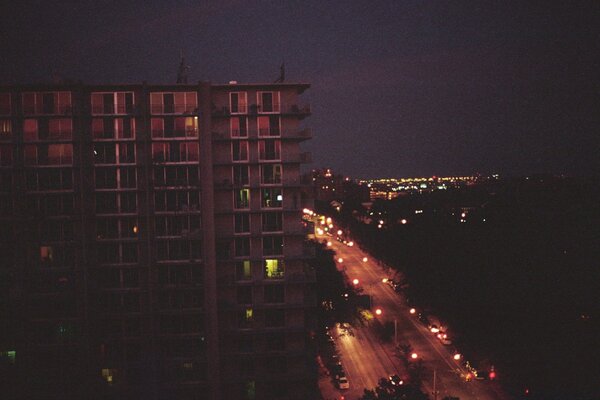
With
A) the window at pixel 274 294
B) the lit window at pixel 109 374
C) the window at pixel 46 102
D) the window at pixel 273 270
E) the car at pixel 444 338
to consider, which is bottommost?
the car at pixel 444 338

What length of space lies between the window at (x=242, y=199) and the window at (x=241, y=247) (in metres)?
1.80

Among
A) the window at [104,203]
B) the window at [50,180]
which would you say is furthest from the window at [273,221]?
the window at [50,180]

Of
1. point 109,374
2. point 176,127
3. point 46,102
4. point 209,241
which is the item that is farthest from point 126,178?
point 109,374

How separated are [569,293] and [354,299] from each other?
14.3 meters

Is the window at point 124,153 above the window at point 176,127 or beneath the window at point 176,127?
beneath

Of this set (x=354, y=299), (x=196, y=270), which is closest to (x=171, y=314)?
(x=196, y=270)

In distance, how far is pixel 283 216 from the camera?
26.4 m

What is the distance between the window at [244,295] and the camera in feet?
86.5

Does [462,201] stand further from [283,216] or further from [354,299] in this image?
[283,216]

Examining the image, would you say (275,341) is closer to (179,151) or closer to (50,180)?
(179,151)

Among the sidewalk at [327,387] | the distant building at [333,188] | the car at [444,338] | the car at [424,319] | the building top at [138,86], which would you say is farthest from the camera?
the distant building at [333,188]

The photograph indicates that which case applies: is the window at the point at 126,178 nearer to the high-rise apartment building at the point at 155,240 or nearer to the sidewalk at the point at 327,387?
the high-rise apartment building at the point at 155,240

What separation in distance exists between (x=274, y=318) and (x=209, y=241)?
18.3ft

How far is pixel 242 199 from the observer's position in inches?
1035
